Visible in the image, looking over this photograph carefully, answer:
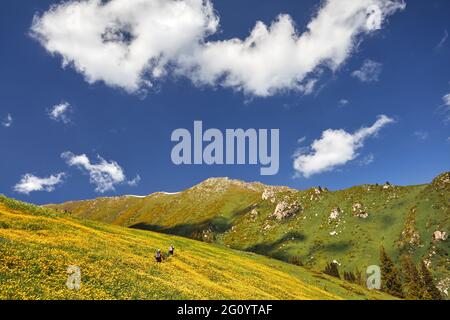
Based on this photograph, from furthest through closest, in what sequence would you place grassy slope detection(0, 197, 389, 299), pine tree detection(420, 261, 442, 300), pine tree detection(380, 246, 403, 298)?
pine tree detection(420, 261, 442, 300), pine tree detection(380, 246, 403, 298), grassy slope detection(0, 197, 389, 299)

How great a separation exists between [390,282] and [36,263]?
470 feet

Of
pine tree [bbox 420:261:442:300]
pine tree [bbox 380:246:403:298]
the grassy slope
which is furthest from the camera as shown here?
pine tree [bbox 420:261:442:300]

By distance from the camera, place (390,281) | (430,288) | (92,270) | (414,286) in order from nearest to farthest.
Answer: (92,270), (390,281), (414,286), (430,288)

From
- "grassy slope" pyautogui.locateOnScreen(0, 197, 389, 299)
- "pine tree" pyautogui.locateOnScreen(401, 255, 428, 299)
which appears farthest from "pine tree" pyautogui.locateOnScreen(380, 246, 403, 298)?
"grassy slope" pyautogui.locateOnScreen(0, 197, 389, 299)

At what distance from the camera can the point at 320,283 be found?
8531 cm

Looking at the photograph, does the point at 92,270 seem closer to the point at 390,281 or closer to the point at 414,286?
the point at 390,281

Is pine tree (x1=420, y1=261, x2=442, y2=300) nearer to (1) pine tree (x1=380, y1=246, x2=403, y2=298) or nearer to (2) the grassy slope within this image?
(1) pine tree (x1=380, y1=246, x2=403, y2=298)

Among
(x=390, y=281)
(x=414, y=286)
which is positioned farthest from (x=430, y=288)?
(x=390, y=281)

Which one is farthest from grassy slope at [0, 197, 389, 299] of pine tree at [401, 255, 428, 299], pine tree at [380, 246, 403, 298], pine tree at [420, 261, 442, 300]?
pine tree at [420, 261, 442, 300]

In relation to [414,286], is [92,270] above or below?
above

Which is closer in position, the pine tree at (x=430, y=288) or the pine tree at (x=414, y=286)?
the pine tree at (x=414, y=286)

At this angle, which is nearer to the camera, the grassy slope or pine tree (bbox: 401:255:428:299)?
the grassy slope

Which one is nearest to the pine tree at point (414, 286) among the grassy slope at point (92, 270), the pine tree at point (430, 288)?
the pine tree at point (430, 288)

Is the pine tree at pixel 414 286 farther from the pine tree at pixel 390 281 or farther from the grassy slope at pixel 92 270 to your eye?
the grassy slope at pixel 92 270
